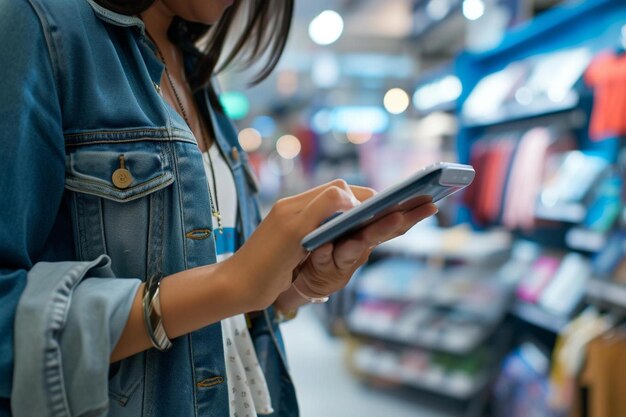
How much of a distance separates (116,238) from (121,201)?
0.16 feet

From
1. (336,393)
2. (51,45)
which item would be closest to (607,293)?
(51,45)

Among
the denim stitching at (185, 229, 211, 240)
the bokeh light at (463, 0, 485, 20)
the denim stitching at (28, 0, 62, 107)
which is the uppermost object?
the bokeh light at (463, 0, 485, 20)

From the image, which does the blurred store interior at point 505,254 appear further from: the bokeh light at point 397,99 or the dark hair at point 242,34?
the bokeh light at point 397,99

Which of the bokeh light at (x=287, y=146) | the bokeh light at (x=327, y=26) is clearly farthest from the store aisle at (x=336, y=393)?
the bokeh light at (x=287, y=146)

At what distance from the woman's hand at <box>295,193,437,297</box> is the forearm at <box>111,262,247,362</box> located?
0.12 meters

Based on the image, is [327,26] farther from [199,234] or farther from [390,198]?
[390,198]

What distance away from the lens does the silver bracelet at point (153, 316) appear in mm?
595

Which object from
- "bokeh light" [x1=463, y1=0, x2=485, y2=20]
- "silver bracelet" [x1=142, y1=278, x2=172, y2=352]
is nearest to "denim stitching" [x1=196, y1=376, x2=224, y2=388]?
"silver bracelet" [x1=142, y1=278, x2=172, y2=352]

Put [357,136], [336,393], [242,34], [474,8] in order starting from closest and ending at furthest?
[242,34]
[336,393]
[474,8]
[357,136]

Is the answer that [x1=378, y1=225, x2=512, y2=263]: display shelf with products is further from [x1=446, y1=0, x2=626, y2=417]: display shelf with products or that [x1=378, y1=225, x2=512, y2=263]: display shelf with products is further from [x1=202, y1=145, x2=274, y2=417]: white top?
[x1=202, y1=145, x2=274, y2=417]: white top

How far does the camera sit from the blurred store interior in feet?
6.87

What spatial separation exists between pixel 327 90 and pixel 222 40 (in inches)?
294

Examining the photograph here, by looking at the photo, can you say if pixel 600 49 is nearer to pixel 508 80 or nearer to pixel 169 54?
pixel 508 80

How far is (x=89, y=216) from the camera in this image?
66cm
